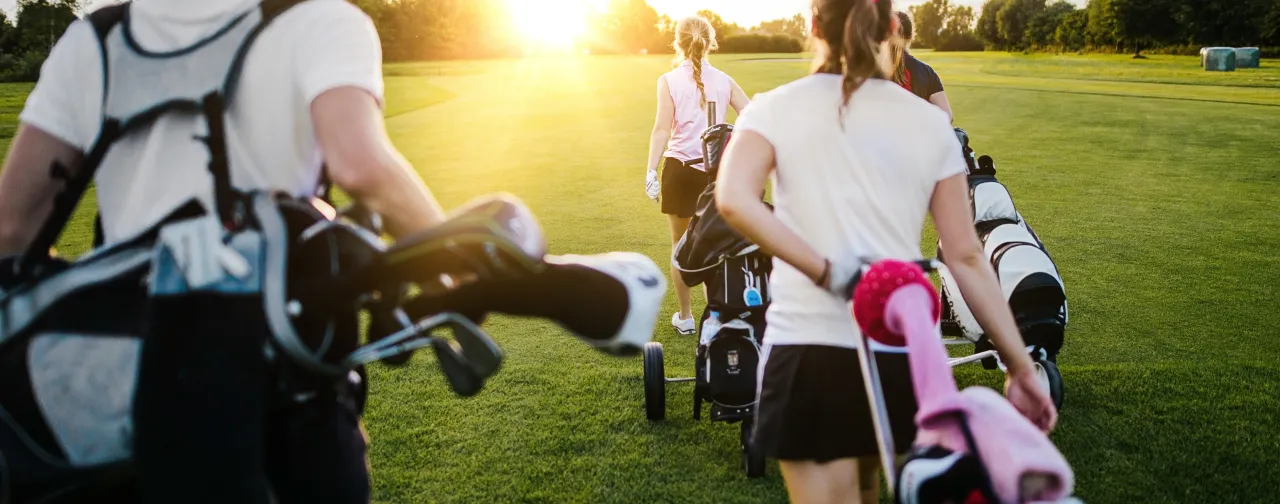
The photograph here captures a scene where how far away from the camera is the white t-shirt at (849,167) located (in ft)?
7.86

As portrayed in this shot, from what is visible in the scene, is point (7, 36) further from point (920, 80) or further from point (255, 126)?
point (255, 126)

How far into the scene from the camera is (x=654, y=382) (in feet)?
15.3

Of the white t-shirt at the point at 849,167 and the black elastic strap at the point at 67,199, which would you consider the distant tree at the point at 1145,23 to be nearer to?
the white t-shirt at the point at 849,167

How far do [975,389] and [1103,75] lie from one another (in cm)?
4450

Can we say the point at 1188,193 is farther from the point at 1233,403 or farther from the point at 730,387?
the point at 730,387

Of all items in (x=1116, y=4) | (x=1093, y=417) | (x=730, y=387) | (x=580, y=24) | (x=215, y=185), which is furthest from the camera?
(x=580, y=24)

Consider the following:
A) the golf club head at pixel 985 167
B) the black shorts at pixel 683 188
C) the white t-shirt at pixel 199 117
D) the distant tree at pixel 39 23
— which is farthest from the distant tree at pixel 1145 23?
the white t-shirt at pixel 199 117

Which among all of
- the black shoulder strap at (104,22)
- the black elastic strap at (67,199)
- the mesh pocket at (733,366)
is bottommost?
the mesh pocket at (733,366)

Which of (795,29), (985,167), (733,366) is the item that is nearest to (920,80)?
(985,167)

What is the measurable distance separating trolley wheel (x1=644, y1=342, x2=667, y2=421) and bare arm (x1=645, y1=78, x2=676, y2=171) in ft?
6.96

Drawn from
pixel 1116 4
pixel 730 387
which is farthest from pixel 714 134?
pixel 1116 4

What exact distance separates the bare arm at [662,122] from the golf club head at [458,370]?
495 centimetres

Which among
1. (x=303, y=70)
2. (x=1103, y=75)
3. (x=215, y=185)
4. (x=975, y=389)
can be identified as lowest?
(x=1103, y=75)

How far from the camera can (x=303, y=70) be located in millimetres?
1519
